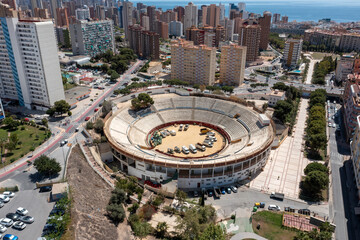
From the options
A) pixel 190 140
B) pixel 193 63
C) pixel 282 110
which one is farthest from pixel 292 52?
pixel 190 140

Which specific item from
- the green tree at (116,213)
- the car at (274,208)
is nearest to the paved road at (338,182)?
the car at (274,208)

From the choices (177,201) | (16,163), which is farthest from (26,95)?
(177,201)

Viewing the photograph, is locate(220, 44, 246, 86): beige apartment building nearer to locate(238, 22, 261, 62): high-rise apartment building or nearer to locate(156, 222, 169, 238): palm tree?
locate(238, 22, 261, 62): high-rise apartment building

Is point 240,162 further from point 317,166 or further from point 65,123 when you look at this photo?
point 65,123

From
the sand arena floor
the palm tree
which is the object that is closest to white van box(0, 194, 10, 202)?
the palm tree

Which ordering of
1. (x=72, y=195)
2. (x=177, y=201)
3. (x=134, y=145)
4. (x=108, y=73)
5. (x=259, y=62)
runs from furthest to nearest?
1. (x=259, y=62)
2. (x=108, y=73)
3. (x=134, y=145)
4. (x=177, y=201)
5. (x=72, y=195)

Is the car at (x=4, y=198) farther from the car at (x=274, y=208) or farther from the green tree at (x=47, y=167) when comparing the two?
the car at (x=274, y=208)
